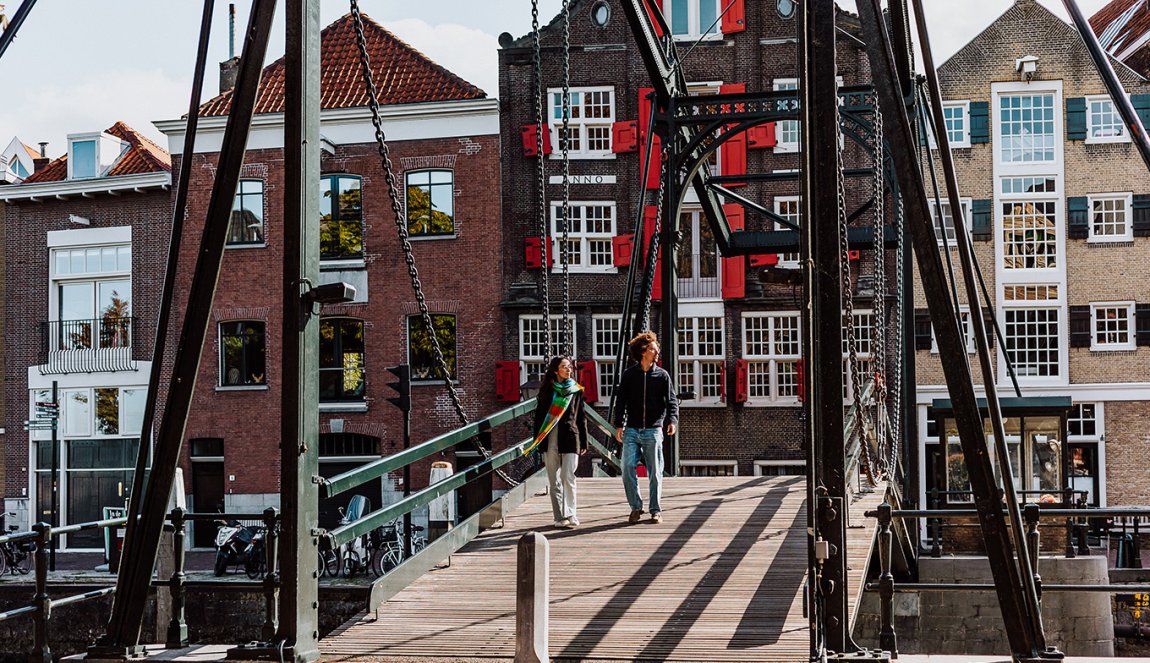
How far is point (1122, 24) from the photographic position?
33219 mm

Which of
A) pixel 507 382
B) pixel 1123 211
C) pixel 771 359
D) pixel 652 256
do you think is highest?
pixel 1123 211

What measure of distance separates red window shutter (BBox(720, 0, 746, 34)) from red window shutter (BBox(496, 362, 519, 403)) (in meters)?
8.81

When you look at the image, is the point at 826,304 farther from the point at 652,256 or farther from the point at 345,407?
the point at 345,407

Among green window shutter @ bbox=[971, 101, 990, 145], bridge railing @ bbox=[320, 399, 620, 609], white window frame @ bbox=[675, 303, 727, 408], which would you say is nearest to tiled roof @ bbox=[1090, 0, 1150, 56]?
green window shutter @ bbox=[971, 101, 990, 145]

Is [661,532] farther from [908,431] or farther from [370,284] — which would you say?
[370,284]

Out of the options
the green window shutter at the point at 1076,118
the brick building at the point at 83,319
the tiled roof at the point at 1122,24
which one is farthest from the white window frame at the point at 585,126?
the tiled roof at the point at 1122,24

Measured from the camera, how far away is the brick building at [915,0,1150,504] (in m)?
26.4

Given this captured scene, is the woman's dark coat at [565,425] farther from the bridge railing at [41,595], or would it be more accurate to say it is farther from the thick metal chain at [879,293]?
the bridge railing at [41,595]

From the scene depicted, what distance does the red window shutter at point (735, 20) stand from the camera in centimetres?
2580

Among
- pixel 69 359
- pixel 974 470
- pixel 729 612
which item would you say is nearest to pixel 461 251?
pixel 69 359

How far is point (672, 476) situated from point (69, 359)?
782 inches

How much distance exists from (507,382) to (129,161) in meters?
11.0

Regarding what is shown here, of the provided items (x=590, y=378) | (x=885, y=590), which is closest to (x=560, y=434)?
(x=885, y=590)

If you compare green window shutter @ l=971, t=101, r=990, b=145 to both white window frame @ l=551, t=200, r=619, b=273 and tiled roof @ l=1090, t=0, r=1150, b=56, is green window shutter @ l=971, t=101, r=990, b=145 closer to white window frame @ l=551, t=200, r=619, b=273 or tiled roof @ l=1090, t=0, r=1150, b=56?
tiled roof @ l=1090, t=0, r=1150, b=56
